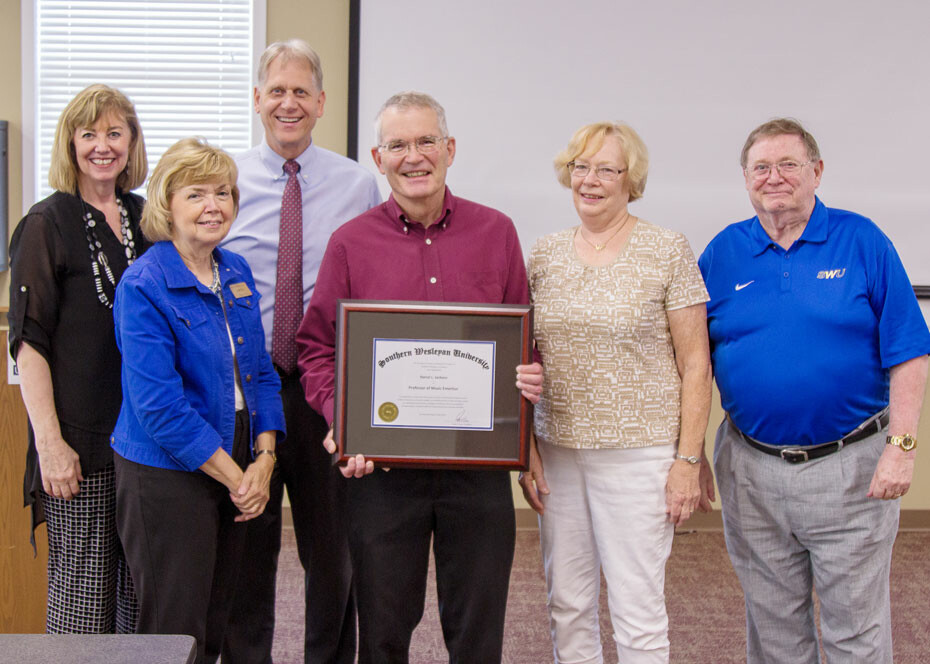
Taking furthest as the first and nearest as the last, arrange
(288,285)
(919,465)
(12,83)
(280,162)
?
1. (919,465)
2. (12,83)
3. (280,162)
4. (288,285)

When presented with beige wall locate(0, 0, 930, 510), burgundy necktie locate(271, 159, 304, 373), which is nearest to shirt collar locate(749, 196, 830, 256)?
burgundy necktie locate(271, 159, 304, 373)

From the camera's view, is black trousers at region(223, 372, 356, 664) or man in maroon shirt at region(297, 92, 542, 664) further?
black trousers at region(223, 372, 356, 664)

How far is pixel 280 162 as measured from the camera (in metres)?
2.33

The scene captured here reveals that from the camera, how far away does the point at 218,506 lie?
1886 millimetres

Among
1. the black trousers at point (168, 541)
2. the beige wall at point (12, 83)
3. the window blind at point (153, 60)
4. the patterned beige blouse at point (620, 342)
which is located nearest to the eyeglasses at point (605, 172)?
the patterned beige blouse at point (620, 342)

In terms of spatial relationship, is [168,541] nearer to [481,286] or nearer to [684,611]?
[481,286]

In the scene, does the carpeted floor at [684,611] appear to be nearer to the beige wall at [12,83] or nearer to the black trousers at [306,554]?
the black trousers at [306,554]

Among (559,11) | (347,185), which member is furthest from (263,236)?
(559,11)

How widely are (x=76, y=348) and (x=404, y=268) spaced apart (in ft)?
2.78

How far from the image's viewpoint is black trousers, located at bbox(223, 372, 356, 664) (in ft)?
7.26

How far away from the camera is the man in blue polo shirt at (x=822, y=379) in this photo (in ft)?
6.35

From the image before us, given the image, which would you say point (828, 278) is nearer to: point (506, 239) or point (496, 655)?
point (506, 239)

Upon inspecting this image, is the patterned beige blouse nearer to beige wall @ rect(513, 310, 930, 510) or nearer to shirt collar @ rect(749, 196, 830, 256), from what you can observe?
shirt collar @ rect(749, 196, 830, 256)

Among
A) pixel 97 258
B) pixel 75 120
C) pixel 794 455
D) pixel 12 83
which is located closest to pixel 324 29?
pixel 12 83
